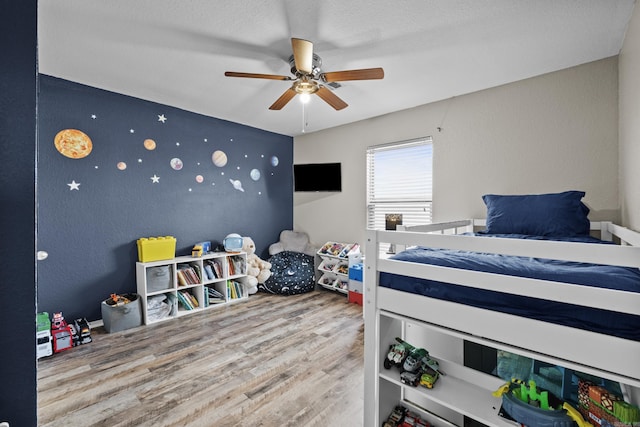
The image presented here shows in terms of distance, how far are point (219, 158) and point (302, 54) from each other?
91.5 inches

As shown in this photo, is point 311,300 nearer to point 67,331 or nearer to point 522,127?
point 67,331

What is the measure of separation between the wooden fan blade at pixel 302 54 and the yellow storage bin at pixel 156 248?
7.62 ft

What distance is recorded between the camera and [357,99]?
3.09 metres

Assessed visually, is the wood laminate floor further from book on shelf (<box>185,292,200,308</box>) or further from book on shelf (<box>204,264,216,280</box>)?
book on shelf (<box>204,264,216,280</box>)

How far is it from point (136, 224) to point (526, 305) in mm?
3501

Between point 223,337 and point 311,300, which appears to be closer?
point 223,337

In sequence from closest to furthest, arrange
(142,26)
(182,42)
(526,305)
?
(526,305)
(142,26)
(182,42)

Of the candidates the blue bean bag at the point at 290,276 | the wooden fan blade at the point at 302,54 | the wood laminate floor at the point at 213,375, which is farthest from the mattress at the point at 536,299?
the blue bean bag at the point at 290,276

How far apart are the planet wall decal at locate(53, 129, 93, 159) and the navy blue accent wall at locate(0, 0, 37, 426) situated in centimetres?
238

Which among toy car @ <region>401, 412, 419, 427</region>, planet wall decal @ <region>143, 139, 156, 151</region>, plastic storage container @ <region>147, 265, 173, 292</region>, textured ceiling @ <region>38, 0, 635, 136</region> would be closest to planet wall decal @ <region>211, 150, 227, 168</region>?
planet wall decal @ <region>143, 139, 156, 151</region>

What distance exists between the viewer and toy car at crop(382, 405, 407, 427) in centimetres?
146

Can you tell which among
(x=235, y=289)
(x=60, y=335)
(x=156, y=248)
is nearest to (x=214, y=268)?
(x=235, y=289)

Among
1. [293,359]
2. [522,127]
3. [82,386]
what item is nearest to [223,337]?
[293,359]

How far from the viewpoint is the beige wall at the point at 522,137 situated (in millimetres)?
2252
